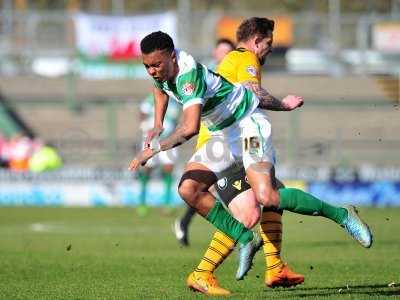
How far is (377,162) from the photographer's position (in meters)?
25.5

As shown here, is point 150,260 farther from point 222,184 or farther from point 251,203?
point 251,203

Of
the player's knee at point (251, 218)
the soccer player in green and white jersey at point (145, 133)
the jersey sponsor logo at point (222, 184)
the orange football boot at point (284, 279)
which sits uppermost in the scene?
the jersey sponsor logo at point (222, 184)

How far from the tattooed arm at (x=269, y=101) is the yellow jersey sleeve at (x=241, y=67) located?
0.10m

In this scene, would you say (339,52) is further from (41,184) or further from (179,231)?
(179,231)

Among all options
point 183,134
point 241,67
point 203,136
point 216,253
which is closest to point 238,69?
point 241,67

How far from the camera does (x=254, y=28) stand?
9906 mm

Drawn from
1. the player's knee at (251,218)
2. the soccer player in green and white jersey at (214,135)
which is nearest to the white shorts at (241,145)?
the soccer player in green and white jersey at (214,135)

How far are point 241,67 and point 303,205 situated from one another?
1.35 metres

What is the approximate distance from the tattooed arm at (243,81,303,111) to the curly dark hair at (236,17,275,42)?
62 centimetres

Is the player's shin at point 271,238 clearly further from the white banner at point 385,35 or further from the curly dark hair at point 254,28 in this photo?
the white banner at point 385,35

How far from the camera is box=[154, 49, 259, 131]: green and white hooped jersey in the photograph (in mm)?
8648

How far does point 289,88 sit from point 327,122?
26.1 feet

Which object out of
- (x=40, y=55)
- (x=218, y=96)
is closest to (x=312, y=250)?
(x=218, y=96)

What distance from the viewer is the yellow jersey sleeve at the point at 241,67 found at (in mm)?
9582
